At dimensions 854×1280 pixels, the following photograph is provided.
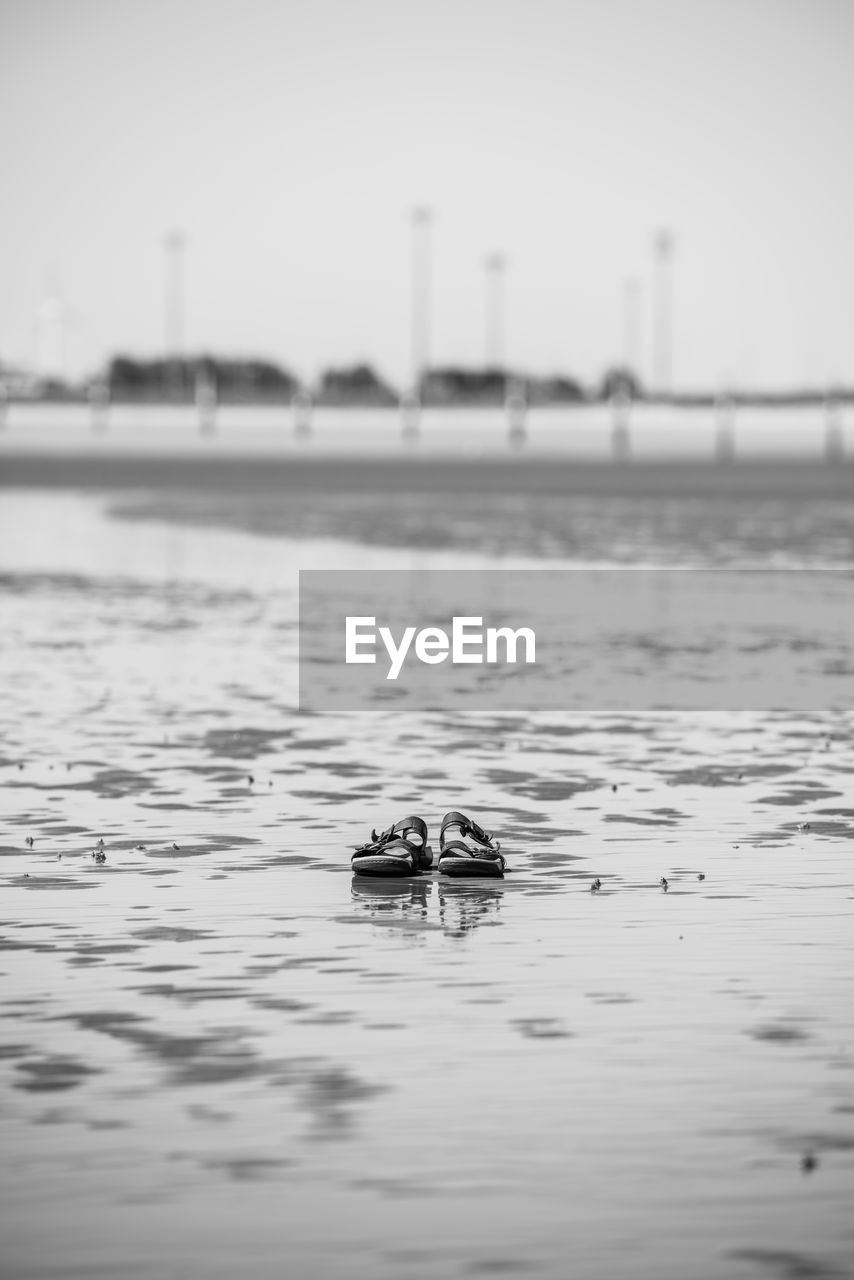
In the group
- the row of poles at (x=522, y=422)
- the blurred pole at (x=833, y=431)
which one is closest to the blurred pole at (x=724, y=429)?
the row of poles at (x=522, y=422)

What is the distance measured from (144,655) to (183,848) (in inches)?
330

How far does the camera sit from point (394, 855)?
381 inches

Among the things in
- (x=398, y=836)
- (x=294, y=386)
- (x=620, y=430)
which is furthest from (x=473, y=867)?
(x=294, y=386)

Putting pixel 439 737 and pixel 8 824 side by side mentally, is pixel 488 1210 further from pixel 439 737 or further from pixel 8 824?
pixel 439 737

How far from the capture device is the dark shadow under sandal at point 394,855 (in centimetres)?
962

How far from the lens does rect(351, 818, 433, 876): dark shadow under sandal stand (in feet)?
31.6

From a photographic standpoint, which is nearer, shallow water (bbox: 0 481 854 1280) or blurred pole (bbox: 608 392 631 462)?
shallow water (bbox: 0 481 854 1280)

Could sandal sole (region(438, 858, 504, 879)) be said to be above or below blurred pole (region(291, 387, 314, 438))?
below

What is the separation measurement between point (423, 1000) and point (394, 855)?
6.81 ft

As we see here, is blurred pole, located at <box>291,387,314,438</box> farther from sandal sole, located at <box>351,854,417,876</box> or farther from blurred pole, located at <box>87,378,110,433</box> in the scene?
sandal sole, located at <box>351,854,417,876</box>

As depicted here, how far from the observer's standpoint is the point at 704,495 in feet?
168

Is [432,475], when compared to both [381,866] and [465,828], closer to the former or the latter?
[465,828]

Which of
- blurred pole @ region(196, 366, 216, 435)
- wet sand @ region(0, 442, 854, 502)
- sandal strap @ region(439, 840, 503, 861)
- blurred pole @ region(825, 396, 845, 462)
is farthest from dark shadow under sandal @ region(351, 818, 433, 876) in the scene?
blurred pole @ region(196, 366, 216, 435)

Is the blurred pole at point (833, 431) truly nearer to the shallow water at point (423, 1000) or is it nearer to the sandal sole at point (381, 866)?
the shallow water at point (423, 1000)
